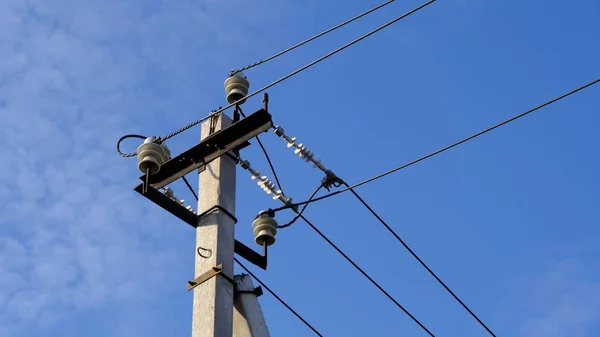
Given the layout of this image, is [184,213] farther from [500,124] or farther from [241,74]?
[500,124]

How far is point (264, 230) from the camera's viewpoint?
9.15m

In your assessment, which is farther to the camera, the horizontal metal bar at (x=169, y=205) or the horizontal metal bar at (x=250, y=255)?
the horizontal metal bar at (x=250, y=255)

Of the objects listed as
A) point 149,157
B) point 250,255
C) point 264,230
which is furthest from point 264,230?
point 149,157

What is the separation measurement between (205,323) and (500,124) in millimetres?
2817

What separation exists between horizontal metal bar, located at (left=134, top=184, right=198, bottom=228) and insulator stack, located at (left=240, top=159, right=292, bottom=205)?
2.45 feet

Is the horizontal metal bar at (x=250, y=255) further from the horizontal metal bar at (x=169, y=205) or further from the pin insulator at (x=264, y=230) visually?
the horizontal metal bar at (x=169, y=205)

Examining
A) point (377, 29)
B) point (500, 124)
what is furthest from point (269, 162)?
point (500, 124)

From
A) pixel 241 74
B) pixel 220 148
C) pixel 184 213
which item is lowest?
pixel 184 213

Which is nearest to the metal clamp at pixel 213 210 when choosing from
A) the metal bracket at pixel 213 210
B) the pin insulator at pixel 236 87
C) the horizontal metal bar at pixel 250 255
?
the metal bracket at pixel 213 210

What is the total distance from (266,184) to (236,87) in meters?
0.87

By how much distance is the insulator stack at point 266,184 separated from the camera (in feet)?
29.9

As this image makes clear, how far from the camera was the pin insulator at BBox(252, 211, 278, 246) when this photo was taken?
9.14 meters

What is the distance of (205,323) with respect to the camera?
769 centimetres

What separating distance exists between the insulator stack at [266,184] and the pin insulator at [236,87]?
579 mm
